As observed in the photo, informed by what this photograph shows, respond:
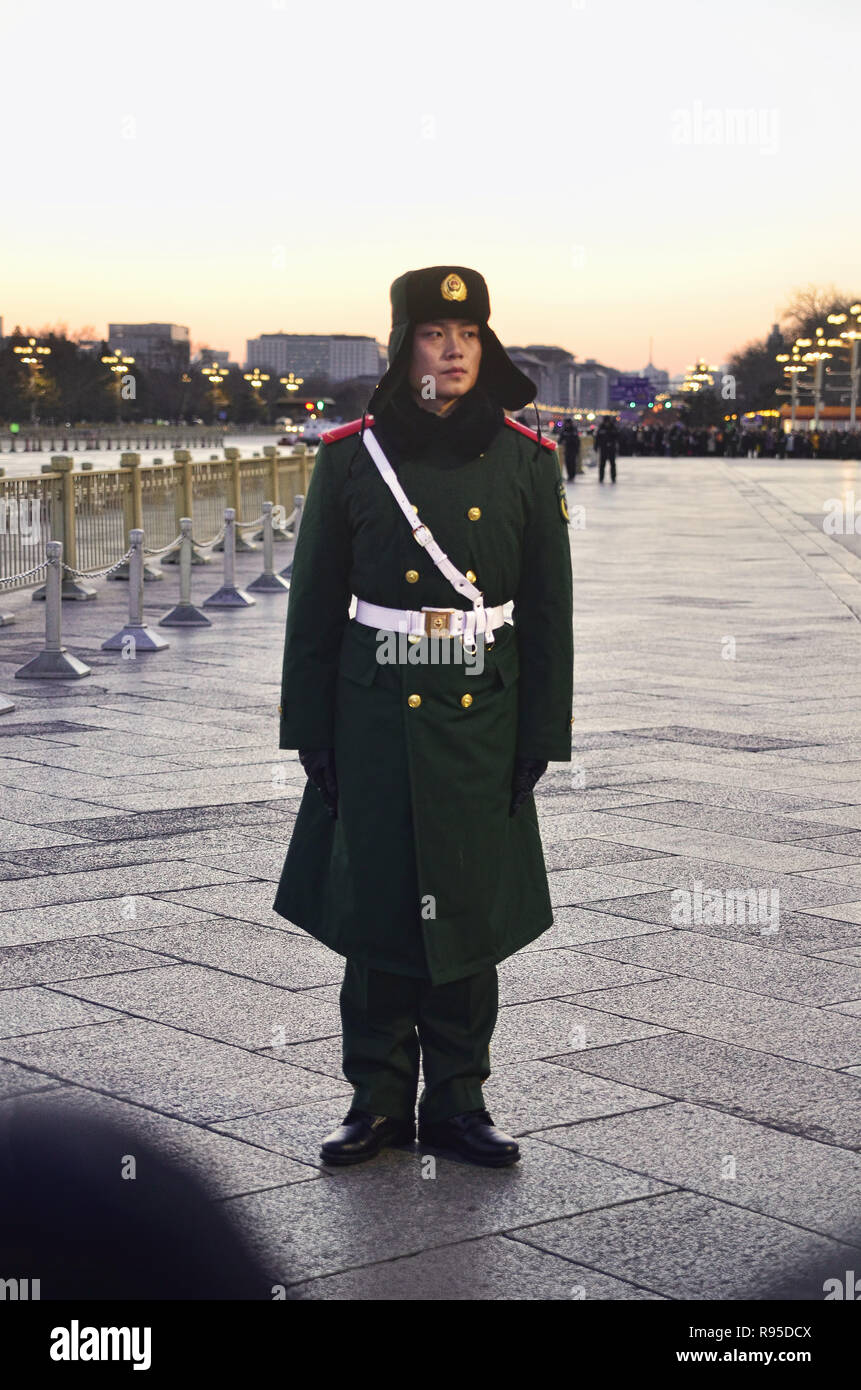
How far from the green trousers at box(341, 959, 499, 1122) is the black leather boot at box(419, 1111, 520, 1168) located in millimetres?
22

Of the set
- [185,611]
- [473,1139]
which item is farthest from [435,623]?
[185,611]

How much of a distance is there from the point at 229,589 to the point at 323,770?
1179cm

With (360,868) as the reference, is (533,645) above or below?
above

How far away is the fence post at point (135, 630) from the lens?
1209 centimetres

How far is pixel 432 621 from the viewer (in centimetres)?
364

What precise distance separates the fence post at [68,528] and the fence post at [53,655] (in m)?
4.72

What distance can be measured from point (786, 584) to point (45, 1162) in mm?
15739

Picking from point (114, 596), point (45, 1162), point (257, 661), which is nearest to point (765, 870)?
point (45, 1162)

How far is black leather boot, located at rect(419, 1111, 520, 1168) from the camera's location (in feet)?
12.0

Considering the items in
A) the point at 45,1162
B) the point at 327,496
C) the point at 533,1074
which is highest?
the point at 327,496

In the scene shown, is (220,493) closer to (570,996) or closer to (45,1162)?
(570,996)

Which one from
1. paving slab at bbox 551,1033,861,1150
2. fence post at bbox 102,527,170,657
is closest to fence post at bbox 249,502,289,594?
fence post at bbox 102,527,170,657

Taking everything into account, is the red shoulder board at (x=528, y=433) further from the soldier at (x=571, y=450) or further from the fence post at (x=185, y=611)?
the soldier at (x=571, y=450)
